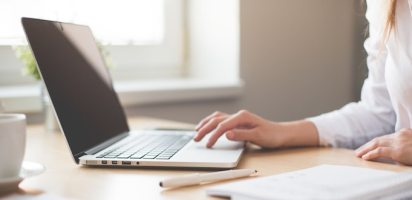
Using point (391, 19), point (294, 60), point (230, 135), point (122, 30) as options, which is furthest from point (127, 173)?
point (294, 60)

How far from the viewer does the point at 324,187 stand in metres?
0.62

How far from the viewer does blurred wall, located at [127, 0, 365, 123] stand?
175cm

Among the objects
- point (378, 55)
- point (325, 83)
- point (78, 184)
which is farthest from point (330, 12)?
point (78, 184)

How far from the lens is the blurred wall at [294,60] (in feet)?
5.74

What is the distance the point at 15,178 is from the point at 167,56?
47.4 inches

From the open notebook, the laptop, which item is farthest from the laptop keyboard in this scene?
the open notebook

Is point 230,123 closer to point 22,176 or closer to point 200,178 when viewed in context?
point 200,178

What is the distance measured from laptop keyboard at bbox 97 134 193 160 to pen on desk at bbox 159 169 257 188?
5.3 inches

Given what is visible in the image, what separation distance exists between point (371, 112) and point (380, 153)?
0.93 ft

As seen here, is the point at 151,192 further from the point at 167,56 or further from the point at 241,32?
the point at 167,56

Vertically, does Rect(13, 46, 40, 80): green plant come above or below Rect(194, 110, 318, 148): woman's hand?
above

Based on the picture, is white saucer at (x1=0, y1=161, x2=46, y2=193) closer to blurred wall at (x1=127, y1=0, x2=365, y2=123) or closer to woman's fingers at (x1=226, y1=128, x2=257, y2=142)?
woman's fingers at (x1=226, y1=128, x2=257, y2=142)

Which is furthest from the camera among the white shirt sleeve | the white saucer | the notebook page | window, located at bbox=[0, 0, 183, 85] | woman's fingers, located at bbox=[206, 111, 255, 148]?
window, located at bbox=[0, 0, 183, 85]

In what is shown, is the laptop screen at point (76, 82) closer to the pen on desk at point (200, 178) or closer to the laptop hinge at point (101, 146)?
the laptop hinge at point (101, 146)
